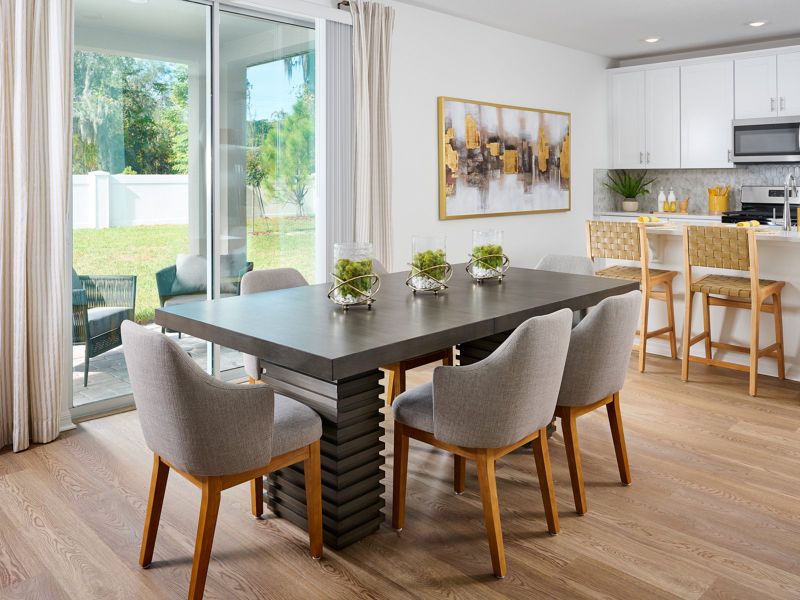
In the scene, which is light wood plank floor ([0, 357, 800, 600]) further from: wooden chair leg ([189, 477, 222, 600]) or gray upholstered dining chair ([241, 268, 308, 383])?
gray upholstered dining chair ([241, 268, 308, 383])

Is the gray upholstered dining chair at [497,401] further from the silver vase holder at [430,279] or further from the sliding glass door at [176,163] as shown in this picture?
the sliding glass door at [176,163]

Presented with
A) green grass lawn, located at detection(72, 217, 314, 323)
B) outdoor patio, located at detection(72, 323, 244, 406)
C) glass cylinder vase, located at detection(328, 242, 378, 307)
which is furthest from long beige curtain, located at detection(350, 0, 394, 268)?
glass cylinder vase, located at detection(328, 242, 378, 307)

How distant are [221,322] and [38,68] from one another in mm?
1898

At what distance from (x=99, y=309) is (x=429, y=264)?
207 cm

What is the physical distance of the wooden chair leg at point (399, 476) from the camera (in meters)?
2.52

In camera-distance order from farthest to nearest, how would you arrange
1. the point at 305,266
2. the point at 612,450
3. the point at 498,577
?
the point at 305,266, the point at 612,450, the point at 498,577

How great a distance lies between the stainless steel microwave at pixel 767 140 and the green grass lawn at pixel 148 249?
14.5 ft

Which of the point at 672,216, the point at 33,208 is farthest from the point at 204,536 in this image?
the point at 672,216

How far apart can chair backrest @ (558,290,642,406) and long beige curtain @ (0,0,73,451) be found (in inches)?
100

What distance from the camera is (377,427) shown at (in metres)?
2.50

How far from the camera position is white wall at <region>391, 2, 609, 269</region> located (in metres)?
5.25

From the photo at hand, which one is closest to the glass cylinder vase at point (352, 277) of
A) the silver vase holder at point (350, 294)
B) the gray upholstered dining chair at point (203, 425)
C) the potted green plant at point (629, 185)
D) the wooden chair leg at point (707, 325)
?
the silver vase holder at point (350, 294)

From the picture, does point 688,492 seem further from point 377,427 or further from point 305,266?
point 305,266

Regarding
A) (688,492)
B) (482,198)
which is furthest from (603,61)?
(688,492)
